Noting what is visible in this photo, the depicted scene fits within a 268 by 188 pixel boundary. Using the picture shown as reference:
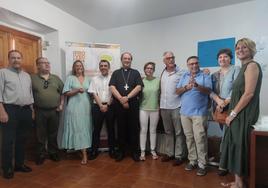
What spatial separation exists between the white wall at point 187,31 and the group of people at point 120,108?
1.06 m

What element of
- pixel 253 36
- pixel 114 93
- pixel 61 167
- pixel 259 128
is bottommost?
pixel 61 167

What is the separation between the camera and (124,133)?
118 inches

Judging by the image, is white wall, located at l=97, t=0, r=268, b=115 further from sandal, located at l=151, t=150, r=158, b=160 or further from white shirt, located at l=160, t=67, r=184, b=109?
sandal, located at l=151, t=150, r=158, b=160

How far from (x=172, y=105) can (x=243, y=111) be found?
102 cm

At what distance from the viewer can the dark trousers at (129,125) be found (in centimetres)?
292

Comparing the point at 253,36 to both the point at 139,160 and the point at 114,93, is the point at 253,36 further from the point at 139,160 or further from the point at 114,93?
the point at 139,160

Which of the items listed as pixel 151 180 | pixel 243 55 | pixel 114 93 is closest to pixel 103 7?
pixel 114 93

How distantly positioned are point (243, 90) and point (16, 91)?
245 centimetres

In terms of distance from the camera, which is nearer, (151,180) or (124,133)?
(151,180)

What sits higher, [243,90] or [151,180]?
[243,90]

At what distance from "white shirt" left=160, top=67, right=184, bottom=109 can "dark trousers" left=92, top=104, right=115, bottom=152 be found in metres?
0.79

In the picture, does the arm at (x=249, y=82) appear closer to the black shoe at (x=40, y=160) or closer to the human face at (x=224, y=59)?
the human face at (x=224, y=59)

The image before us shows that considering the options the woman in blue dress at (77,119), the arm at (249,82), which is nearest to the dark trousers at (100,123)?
the woman in blue dress at (77,119)

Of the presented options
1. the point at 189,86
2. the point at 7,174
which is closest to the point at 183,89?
the point at 189,86
